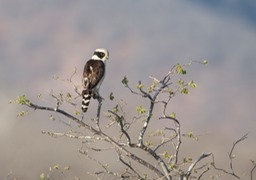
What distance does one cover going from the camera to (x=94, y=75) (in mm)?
15688

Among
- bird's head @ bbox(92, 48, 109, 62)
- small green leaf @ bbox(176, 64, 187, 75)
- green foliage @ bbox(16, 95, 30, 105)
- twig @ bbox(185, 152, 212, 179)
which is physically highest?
bird's head @ bbox(92, 48, 109, 62)

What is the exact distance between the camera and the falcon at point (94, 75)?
1432cm

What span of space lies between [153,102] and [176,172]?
211 cm

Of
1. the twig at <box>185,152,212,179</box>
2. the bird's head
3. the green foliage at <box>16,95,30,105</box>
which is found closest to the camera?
the green foliage at <box>16,95,30,105</box>

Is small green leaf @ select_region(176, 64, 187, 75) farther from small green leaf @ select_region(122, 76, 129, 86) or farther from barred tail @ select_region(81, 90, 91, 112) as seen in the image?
barred tail @ select_region(81, 90, 91, 112)

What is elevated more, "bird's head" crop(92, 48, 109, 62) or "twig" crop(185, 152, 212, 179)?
"bird's head" crop(92, 48, 109, 62)

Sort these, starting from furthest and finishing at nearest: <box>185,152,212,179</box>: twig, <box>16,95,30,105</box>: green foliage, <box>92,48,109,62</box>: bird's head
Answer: <box>92,48,109,62</box>: bird's head < <box>185,152,212,179</box>: twig < <box>16,95,30,105</box>: green foliage

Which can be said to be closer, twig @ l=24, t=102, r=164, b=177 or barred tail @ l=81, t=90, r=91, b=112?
twig @ l=24, t=102, r=164, b=177

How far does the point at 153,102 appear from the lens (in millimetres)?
12328

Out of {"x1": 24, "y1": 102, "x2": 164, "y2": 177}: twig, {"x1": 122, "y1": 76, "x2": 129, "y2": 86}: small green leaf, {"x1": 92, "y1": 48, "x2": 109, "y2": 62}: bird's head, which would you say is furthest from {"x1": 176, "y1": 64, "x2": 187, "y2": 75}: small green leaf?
{"x1": 92, "y1": 48, "x2": 109, "y2": 62}: bird's head

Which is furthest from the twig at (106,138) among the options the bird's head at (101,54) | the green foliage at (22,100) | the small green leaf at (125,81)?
the bird's head at (101,54)

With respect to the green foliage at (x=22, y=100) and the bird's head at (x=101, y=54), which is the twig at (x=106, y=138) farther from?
the bird's head at (x=101, y=54)

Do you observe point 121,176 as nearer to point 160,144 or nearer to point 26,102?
point 160,144

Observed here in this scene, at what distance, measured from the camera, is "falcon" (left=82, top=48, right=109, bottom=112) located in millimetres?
14323
